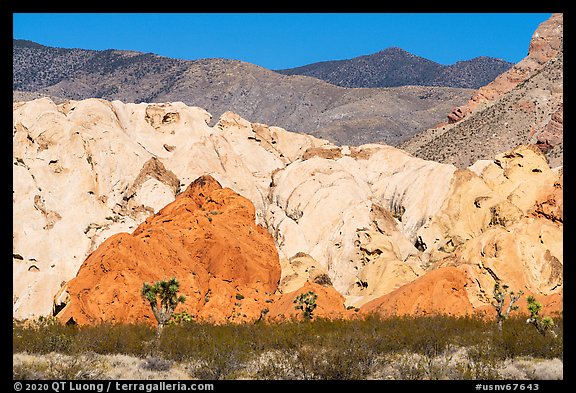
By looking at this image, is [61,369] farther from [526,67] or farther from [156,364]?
[526,67]

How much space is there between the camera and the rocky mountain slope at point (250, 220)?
3909cm

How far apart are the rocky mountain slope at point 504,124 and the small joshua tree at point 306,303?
70274mm

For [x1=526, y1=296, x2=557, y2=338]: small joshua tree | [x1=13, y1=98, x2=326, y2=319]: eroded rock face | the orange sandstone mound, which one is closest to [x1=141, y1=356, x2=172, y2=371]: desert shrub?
the orange sandstone mound

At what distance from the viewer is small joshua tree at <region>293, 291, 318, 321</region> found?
120 ft

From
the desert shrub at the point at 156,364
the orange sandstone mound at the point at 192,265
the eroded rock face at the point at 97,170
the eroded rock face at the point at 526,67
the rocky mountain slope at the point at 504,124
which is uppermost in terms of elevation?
the eroded rock face at the point at 526,67

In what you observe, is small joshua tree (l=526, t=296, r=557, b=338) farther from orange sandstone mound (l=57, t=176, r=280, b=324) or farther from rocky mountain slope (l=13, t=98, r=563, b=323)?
orange sandstone mound (l=57, t=176, r=280, b=324)

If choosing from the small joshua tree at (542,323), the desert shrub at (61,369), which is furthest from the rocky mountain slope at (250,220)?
the desert shrub at (61,369)

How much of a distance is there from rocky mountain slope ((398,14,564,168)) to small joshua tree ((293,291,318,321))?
231 feet

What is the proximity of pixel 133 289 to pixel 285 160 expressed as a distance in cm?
4839

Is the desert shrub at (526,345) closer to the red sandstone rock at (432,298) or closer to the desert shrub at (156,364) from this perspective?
the red sandstone rock at (432,298)

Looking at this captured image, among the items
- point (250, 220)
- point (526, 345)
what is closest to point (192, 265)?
point (250, 220)

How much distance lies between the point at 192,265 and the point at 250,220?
21.6 ft

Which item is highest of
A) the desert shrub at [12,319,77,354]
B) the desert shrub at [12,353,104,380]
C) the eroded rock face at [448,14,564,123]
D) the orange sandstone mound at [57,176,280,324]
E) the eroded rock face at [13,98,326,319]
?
the eroded rock face at [448,14,564,123]
